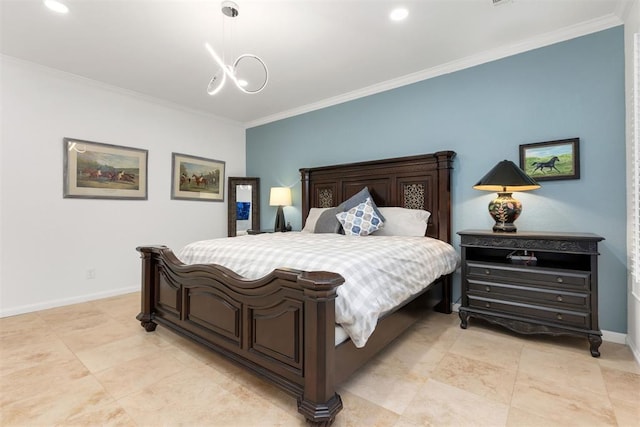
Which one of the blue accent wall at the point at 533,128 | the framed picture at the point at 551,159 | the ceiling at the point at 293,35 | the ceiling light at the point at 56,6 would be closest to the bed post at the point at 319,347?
the ceiling at the point at 293,35

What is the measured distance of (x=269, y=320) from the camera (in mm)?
1661

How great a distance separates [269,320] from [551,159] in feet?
9.30

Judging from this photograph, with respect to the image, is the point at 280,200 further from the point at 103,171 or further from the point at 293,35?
the point at 293,35

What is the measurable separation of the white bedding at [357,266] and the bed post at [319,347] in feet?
0.47

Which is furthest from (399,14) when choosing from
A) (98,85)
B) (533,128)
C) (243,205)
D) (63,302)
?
(63,302)

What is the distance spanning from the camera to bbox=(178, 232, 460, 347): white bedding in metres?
1.54

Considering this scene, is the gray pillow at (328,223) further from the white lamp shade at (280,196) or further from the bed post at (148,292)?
the bed post at (148,292)

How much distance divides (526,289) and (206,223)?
4350 mm

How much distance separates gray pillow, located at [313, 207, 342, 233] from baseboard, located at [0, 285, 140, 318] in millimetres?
2672

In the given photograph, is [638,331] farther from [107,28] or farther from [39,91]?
[39,91]

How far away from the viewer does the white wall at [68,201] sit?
3.08 meters

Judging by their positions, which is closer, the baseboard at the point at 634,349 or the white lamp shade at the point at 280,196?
the baseboard at the point at 634,349

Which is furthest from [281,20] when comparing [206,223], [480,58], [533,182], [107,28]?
[206,223]

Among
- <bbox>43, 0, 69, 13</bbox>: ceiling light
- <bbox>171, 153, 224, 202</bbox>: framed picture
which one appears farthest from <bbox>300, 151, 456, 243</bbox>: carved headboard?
<bbox>43, 0, 69, 13</bbox>: ceiling light
